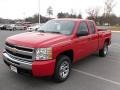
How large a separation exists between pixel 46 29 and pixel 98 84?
2.59 meters

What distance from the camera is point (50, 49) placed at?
4688mm

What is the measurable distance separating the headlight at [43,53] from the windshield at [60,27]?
1357mm

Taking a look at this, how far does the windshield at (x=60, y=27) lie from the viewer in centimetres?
594

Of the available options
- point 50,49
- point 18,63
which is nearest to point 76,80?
point 50,49

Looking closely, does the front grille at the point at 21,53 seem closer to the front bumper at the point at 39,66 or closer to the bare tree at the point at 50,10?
the front bumper at the point at 39,66

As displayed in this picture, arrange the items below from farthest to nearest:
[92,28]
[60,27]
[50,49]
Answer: [92,28] < [60,27] < [50,49]

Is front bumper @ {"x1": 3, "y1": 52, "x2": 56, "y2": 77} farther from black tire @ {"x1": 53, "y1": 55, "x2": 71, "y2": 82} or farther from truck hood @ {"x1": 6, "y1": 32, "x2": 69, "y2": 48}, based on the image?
truck hood @ {"x1": 6, "y1": 32, "x2": 69, "y2": 48}

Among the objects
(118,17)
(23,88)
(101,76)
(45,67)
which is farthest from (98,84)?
(118,17)

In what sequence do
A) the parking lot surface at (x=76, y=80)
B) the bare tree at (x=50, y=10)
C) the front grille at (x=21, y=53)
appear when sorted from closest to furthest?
the front grille at (x=21, y=53), the parking lot surface at (x=76, y=80), the bare tree at (x=50, y=10)

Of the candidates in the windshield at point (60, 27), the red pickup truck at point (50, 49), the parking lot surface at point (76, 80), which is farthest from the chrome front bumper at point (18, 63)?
the windshield at point (60, 27)

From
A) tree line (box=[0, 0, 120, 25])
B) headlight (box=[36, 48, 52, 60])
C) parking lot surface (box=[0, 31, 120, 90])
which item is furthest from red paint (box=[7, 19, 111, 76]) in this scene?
tree line (box=[0, 0, 120, 25])

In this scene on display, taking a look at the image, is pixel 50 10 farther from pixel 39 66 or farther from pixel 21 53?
pixel 39 66

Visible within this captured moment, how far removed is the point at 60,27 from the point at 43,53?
183 centimetres

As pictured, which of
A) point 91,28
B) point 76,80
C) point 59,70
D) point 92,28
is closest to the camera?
point 59,70
